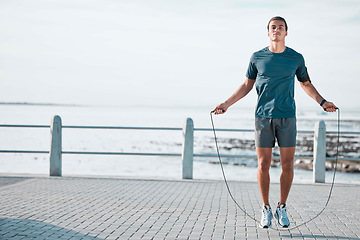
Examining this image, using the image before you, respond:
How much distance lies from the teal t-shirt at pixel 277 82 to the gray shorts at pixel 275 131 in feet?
0.18

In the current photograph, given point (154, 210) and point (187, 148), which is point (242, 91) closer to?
point (154, 210)

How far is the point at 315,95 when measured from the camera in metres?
5.96

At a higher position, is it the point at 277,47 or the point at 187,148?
the point at 277,47

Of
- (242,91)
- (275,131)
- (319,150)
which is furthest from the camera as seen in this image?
(319,150)

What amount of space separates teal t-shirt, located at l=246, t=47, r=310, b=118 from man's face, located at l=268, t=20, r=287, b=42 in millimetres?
169

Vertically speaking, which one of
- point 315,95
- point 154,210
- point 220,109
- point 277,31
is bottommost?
point 154,210

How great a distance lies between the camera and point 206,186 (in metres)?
9.95

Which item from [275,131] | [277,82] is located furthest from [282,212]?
[277,82]

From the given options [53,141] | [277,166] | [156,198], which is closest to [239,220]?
[156,198]

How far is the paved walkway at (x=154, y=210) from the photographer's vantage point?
571cm

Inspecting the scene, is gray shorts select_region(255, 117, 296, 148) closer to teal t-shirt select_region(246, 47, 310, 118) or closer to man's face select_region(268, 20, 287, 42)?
teal t-shirt select_region(246, 47, 310, 118)

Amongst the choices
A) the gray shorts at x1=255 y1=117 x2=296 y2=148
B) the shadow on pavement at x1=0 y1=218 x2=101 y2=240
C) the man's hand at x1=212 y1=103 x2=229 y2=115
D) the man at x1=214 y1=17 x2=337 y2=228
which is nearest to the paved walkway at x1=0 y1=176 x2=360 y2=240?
the shadow on pavement at x1=0 y1=218 x2=101 y2=240

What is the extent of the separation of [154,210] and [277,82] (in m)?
2.61

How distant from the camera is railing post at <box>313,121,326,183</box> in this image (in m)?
10.6
